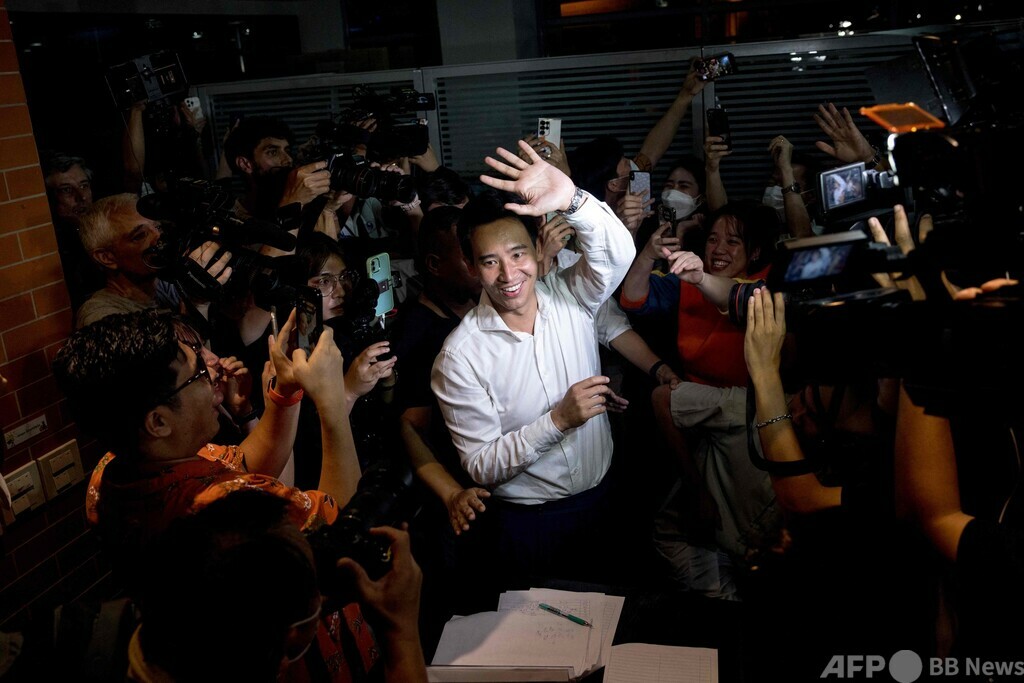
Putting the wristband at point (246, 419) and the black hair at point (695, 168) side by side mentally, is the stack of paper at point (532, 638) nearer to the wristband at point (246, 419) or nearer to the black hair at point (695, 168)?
the wristband at point (246, 419)

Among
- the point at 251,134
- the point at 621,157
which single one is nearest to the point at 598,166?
the point at 621,157

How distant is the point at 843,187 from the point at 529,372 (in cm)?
102

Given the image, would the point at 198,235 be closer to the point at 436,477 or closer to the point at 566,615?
the point at 436,477

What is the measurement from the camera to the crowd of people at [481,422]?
1.33 meters

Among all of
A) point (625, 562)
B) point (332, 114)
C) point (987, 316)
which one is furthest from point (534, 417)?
point (332, 114)

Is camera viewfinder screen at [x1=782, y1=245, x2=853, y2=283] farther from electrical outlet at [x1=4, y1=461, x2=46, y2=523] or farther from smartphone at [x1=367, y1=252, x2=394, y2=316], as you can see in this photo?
electrical outlet at [x1=4, y1=461, x2=46, y2=523]

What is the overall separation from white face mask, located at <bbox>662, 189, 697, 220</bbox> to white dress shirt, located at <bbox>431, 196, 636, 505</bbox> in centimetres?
122

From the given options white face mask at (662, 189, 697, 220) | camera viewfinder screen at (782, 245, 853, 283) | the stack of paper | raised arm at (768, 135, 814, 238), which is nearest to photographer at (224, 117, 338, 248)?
white face mask at (662, 189, 697, 220)

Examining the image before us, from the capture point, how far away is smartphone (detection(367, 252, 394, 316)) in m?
2.40

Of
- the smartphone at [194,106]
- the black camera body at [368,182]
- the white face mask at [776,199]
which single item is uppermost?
the smartphone at [194,106]

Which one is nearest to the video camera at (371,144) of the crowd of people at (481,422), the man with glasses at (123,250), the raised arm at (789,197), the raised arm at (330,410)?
the crowd of people at (481,422)

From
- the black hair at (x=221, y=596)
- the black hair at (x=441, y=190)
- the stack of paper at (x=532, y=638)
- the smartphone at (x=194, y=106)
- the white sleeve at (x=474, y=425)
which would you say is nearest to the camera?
the black hair at (x=221, y=596)

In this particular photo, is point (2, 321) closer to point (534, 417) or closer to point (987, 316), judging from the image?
point (534, 417)

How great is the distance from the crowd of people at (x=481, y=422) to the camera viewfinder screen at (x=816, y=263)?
0.53 feet
